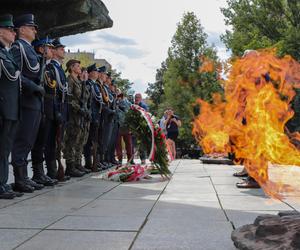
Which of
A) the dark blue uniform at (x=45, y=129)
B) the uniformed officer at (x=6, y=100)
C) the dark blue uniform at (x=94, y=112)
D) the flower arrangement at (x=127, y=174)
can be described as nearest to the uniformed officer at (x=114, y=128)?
the dark blue uniform at (x=94, y=112)

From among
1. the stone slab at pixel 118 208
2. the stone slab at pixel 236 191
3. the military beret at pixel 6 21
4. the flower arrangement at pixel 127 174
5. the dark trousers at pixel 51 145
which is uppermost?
the military beret at pixel 6 21

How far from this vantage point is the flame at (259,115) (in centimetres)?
489

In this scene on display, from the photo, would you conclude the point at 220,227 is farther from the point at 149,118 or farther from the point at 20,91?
the point at 149,118

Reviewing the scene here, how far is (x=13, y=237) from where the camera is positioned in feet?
13.1

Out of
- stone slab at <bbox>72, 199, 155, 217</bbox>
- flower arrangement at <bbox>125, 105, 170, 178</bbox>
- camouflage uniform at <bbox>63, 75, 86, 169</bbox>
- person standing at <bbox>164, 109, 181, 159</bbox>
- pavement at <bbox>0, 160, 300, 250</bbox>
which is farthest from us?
person standing at <bbox>164, 109, 181, 159</bbox>

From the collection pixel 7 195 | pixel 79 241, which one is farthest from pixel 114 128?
pixel 79 241

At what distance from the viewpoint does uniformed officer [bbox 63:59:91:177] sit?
31.2 feet

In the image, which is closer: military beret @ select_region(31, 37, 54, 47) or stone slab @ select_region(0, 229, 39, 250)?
stone slab @ select_region(0, 229, 39, 250)

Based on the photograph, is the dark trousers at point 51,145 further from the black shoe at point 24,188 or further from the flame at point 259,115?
the flame at point 259,115

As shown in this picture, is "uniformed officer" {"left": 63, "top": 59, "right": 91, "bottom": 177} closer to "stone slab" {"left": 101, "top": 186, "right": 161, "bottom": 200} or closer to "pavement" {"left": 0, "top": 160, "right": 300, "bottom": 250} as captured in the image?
"pavement" {"left": 0, "top": 160, "right": 300, "bottom": 250}

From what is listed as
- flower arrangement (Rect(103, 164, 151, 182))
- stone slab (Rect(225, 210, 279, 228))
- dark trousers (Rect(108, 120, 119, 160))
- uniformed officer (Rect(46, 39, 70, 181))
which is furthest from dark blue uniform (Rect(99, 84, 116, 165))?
stone slab (Rect(225, 210, 279, 228))

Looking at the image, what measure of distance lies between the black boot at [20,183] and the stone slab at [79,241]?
2.92m

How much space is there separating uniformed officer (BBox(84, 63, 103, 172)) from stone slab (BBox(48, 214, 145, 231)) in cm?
609

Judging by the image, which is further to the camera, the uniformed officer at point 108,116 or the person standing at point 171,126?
the person standing at point 171,126
